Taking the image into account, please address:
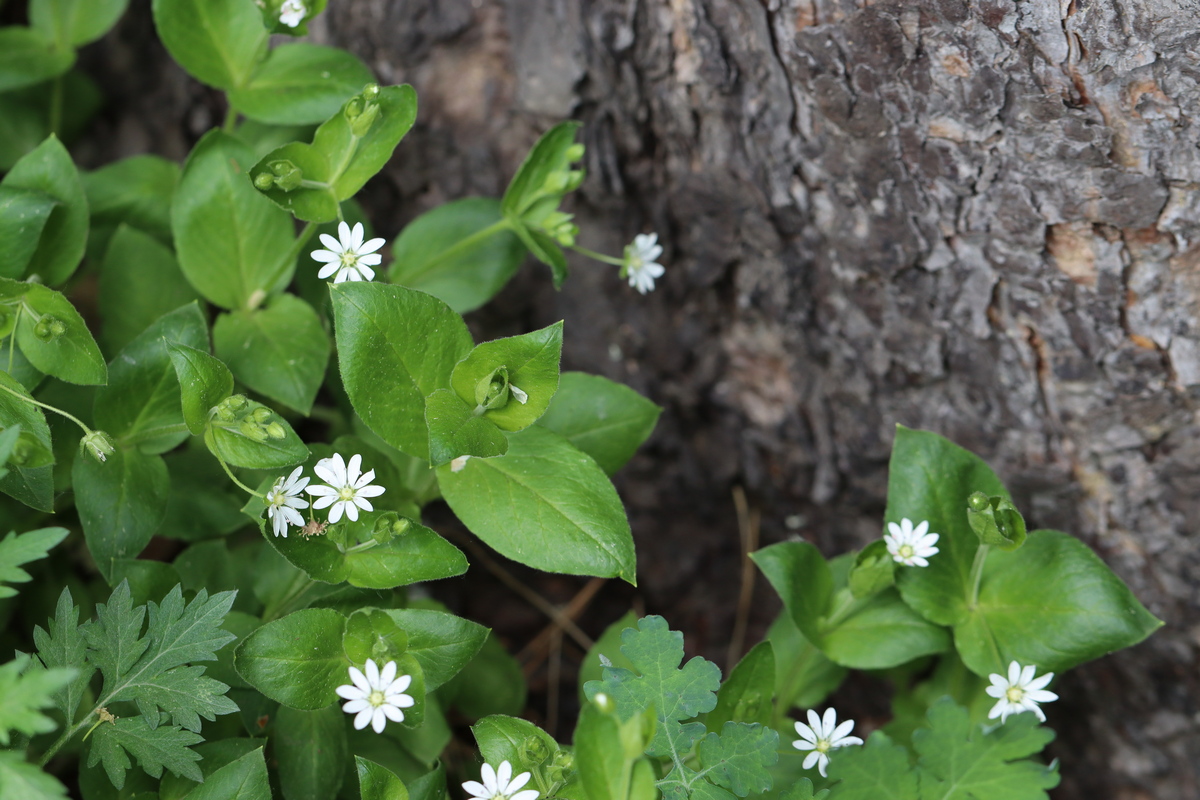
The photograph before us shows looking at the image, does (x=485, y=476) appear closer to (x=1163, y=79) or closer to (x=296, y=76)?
(x=296, y=76)

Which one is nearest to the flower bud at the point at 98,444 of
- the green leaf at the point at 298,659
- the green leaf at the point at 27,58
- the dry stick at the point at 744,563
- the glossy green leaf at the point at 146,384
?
the glossy green leaf at the point at 146,384

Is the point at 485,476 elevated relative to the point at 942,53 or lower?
lower

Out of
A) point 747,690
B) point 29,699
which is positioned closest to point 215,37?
point 29,699

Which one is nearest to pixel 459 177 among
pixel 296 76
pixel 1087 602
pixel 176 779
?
pixel 296 76

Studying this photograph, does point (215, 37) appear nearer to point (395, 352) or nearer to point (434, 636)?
point (395, 352)

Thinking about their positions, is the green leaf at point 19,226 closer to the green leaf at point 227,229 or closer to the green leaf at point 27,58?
the green leaf at point 227,229
